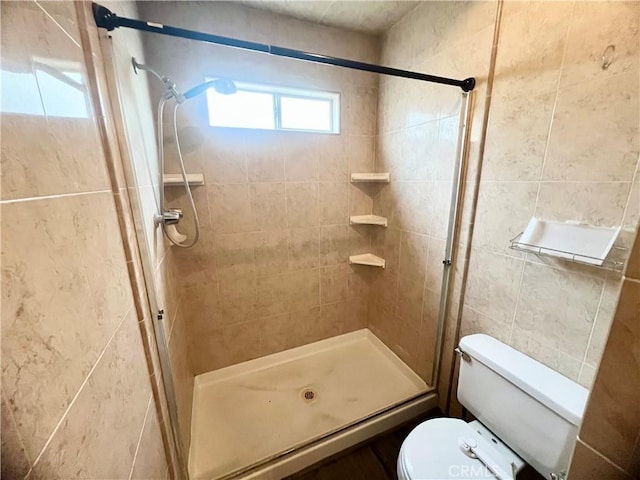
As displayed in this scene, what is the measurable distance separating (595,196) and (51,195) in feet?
4.88

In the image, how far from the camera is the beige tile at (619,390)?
41 centimetres

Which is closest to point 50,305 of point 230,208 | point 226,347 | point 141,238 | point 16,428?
point 16,428

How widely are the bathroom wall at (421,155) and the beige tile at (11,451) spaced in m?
1.56

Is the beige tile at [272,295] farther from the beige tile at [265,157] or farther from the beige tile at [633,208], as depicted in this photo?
the beige tile at [633,208]

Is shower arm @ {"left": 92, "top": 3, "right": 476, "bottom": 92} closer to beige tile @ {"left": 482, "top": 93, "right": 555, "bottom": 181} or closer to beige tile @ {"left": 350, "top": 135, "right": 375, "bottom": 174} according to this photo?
beige tile @ {"left": 482, "top": 93, "right": 555, "bottom": 181}

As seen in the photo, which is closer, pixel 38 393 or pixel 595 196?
pixel 38 393

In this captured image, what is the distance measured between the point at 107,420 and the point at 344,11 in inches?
80.9

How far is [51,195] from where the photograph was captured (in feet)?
1.48

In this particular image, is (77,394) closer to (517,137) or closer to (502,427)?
(502,427)

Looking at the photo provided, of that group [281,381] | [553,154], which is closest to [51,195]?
[553,154]

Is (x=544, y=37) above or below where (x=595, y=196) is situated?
above

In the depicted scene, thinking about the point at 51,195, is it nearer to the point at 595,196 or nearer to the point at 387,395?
the point at 595,196

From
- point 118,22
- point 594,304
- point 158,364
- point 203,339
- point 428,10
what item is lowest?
point 203,339

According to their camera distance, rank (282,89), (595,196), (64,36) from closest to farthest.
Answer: (64,36) → (595,196) → (282,89)
